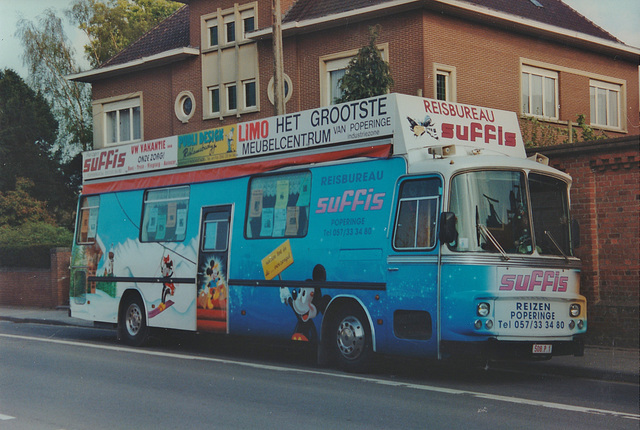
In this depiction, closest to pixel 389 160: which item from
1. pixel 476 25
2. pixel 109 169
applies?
pixel 109 169

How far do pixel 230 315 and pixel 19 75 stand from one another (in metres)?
31.1

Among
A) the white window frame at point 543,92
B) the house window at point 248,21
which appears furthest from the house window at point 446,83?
the house window at point 248,21

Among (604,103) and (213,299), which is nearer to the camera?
(213,299)

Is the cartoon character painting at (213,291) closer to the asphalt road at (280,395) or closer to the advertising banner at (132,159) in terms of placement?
the asphalt road at (280,395)

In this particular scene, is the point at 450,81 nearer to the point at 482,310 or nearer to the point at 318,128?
the point at 318,128

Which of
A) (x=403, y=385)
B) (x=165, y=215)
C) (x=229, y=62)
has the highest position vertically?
(x=229, y=62)

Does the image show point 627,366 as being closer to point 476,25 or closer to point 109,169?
point 109,169

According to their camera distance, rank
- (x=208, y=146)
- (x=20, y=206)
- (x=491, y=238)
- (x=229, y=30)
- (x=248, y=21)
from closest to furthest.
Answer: (x=491, y=238) < (x=208, y=146) < (x=248, y=21) < (x=229, y=30) < (x=20, y=206)

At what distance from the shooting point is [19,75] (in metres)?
40.8

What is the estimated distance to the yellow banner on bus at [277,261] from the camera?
41.9ft

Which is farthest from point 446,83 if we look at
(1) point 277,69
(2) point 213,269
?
(2) point 213,269

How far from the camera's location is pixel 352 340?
11.7m

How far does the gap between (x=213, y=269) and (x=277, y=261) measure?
5.48ft

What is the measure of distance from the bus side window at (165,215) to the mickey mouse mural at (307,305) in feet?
10.3
